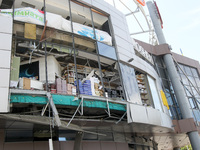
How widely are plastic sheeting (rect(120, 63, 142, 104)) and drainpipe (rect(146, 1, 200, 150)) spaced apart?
830 centimetres

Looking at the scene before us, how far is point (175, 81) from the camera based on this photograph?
22.1m

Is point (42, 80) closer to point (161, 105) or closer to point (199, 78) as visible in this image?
point (161, 105)

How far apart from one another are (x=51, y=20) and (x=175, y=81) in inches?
593

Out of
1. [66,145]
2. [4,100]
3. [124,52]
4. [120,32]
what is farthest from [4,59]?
[120,32]

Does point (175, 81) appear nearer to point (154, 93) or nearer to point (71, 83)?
point (154, 93)

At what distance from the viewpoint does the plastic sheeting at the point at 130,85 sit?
13.9m

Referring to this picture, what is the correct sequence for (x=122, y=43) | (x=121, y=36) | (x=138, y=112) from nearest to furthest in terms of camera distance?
(x=138, y=112), (x=122, y=43), (x=121, y=36)

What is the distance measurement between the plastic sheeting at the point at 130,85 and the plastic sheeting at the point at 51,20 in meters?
2.33

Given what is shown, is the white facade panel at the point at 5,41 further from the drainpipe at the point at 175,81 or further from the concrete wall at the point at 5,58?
the drainpipe at the point at 175,81

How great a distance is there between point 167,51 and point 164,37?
2033 millimetres

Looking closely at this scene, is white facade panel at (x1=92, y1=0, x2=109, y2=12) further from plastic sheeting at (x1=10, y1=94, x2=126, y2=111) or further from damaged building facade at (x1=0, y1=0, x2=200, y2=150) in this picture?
plastic sheeting at (x1=10, y1=94, x2=126, y2=111)

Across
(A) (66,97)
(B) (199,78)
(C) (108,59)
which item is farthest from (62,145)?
(B) (199,78)

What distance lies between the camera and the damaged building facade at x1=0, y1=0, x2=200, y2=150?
9914 mm

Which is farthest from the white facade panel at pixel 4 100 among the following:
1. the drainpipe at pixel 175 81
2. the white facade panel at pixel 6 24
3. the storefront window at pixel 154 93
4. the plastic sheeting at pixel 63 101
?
the drainpipe at pixel 175 81
